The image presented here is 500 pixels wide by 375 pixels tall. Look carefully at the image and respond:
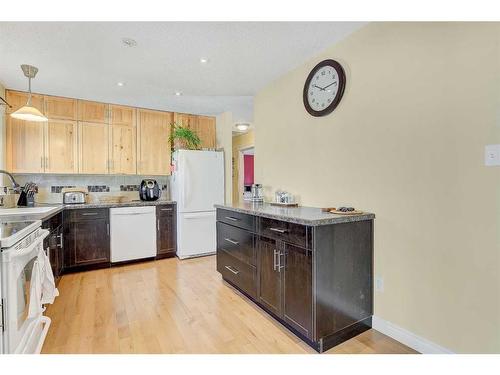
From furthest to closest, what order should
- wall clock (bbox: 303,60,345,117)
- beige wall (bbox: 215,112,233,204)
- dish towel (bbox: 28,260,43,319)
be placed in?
beige wall (bbox: 215,112,233,204) → wall clock (bbox: 303,60,345,117) → dish towel (bbox: 28,260,43,319)

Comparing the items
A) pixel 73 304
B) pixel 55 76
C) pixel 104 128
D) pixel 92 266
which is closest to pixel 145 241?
pixel 92 266

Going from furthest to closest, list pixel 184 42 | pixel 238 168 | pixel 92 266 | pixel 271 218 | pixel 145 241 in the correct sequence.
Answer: pixel 238 168 → pixel 145 241 → pixel 92 266 → pixel 184 42 → pixel 271 218

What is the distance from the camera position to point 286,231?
1.95 meters

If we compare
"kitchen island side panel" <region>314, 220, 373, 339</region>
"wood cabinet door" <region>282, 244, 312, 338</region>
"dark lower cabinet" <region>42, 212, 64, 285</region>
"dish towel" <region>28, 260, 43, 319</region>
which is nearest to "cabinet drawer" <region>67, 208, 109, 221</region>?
"dark lower cabinet" <region>42, 212, 64, 285</region>

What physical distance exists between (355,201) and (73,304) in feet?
8.97

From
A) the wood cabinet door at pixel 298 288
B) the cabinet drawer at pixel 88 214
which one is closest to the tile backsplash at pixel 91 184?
the cabinet drawer at pixel 88 214

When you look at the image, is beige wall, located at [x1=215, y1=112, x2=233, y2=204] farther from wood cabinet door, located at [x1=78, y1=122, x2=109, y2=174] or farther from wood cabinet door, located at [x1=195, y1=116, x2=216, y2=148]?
wood cabinet door, located at [x1=78, y1=122, x2=109, y2=174]

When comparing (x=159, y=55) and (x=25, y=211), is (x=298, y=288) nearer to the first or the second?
(x=159, y=55)

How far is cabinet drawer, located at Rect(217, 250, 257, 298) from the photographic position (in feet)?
7.84

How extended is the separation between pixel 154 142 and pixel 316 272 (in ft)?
11.2

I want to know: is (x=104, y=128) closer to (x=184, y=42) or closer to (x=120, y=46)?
(x=120, y=46)

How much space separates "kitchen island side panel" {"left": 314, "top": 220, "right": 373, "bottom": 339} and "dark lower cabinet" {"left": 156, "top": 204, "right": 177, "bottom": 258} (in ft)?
9.22

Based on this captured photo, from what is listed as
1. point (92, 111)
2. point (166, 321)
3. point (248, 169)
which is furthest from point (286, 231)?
point (248, 169)
